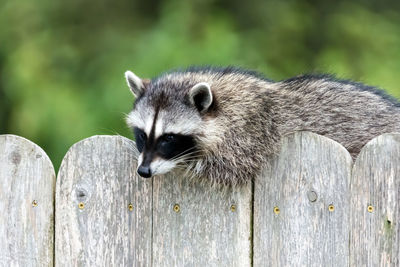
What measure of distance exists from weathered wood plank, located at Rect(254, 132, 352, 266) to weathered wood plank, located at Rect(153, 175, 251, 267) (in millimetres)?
90

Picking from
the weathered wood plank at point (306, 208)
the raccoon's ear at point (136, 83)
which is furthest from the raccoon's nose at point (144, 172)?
the raccoon's ear at point (136, 83)

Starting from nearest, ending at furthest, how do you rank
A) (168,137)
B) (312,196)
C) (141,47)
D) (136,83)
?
(312,196)
(168,137)
(136,83)
(141,47)

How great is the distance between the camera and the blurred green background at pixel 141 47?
830 centimetres

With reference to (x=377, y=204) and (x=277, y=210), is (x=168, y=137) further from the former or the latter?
(x=377, y=204)

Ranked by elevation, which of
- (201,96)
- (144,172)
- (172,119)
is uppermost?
(201,96)

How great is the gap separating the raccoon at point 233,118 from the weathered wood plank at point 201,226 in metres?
0.13

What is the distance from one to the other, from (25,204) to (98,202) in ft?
1.47

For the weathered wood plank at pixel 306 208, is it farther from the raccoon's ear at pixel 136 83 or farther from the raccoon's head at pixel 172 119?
the raccoon's ear at pixel 136 83

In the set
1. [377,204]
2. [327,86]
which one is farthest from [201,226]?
[327,86]

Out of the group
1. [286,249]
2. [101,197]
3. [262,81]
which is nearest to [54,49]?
[262,81]

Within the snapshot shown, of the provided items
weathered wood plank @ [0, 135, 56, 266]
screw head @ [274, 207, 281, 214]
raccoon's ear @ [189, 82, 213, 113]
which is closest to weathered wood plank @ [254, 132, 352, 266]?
screw head @ [274, 207, 281, 214]

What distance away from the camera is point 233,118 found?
15.3 feet

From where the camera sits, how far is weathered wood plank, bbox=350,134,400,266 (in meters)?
3.78

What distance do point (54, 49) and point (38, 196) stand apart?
18.0 ft
